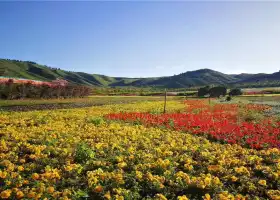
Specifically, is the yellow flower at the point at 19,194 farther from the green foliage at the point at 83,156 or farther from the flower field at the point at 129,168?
the green foliage at the point at 83,156

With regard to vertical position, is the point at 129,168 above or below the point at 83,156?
below

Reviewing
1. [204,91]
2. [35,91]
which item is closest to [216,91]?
[204,91]

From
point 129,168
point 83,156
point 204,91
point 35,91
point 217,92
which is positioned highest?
point 35,91

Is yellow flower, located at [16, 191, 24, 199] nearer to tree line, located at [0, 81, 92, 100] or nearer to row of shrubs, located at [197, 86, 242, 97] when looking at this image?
tree line, located at [0, 81, 92, 100]

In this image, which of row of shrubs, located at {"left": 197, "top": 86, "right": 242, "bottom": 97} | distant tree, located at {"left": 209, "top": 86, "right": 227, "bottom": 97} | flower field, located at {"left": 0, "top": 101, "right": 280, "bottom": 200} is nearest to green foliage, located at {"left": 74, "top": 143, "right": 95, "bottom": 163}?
flower field, located at {"left": 0, "top": 101, "right": 280, "bottom": 200}

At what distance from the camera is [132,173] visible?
801 centimetres

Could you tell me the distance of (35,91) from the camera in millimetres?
40031

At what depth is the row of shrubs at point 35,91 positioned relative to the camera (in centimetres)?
3566

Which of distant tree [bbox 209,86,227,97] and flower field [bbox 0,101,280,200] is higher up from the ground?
distant tree [bbox 209,86,227,97]

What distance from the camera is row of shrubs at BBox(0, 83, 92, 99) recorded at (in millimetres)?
35656

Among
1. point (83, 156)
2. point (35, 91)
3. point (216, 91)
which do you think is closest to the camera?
point (83, 156)

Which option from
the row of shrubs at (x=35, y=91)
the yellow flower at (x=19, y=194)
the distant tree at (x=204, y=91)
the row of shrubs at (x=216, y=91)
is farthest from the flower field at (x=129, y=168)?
the distant tree at (x=204, y=91)

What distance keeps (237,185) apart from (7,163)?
23.8 ft

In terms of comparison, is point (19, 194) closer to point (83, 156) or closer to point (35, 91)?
point (83, 156)
